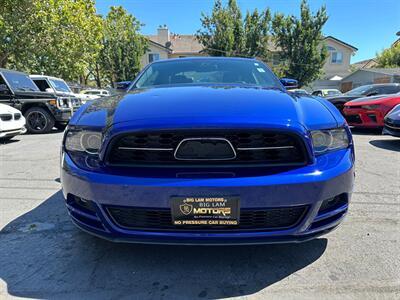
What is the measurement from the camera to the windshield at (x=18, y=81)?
9.45m

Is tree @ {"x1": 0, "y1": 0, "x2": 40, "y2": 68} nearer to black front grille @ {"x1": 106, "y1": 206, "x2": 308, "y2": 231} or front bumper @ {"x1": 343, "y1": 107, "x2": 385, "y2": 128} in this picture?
front bumper @ {"x1": 343, "y1": 107, "x2": 385, "y2": 128}

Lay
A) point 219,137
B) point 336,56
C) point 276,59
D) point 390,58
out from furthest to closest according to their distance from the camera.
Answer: point 390,58, point 336,56, point 276,59, point 219,137

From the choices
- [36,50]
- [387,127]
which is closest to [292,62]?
[36,50]

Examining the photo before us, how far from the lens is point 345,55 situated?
40.0 metres

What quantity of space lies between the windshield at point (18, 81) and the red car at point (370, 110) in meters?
9.17

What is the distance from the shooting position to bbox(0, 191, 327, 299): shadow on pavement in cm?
197

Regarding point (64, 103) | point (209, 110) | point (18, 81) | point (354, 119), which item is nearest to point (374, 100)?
point (354, 119)

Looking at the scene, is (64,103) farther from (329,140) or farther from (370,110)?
(329,140)

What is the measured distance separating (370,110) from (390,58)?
147ft

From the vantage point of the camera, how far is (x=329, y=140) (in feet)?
6.84

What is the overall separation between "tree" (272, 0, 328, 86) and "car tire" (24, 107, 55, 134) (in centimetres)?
2552

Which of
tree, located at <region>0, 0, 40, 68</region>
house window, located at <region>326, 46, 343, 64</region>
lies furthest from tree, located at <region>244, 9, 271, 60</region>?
tree, located at <region>0, 0, 40, 68</region>

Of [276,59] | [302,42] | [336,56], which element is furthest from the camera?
[336,56]

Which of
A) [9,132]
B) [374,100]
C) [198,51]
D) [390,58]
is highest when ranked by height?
[198,51]
